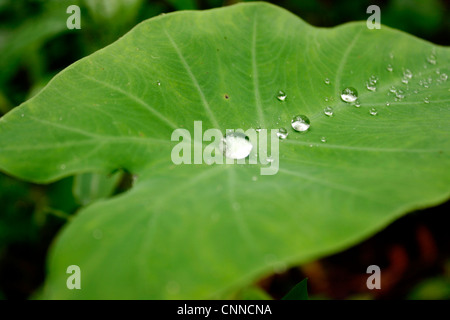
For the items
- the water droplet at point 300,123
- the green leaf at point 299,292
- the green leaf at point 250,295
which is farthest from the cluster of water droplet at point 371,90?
the green leaf at point 250,295

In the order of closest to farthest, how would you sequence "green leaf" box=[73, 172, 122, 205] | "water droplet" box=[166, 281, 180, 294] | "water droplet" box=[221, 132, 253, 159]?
"water droplet" box=[166, 281, 180, 294] < "water droplet" box=[221, 132, 253, 159] < "green leaf" box=[73, 172, 122, 205]

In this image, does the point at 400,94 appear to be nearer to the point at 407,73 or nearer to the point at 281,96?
the point at 407,73

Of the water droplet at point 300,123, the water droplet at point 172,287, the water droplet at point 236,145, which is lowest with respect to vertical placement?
the water droplet at point 172,287

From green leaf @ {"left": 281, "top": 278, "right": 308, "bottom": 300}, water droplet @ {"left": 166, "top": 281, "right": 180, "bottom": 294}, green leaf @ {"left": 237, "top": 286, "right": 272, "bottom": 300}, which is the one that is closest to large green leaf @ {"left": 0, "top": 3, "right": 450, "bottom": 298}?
water droplet @ {"left": 166, "top": 281, "right": 180, "bottom": 294}

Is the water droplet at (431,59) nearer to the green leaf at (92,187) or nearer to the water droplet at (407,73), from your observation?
the water droplet at (407,73)

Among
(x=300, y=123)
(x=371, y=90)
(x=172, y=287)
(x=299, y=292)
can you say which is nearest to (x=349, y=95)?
(x=371, y=90)

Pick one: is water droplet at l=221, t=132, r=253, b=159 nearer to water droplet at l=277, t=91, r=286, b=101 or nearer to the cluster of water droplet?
the cluster of water droplet
